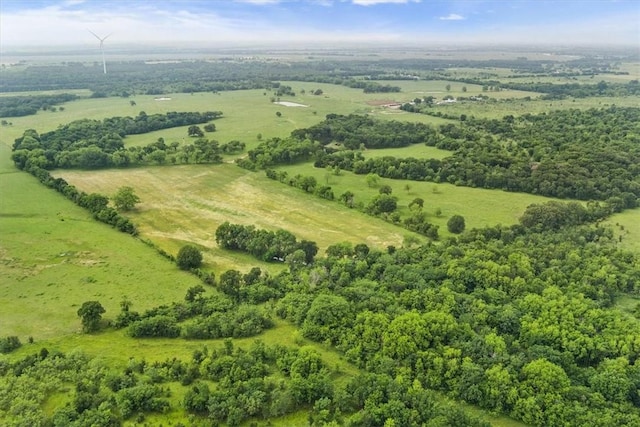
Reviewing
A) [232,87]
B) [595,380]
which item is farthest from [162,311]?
[232,87]

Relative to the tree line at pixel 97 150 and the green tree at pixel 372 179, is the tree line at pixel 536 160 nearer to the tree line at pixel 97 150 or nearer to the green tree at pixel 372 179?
the green tree at pixel 372 179

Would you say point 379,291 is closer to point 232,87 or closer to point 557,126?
point 557,126

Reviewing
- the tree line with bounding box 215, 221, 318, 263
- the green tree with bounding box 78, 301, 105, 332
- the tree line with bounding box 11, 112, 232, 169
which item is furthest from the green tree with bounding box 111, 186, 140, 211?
the green tree with bounding box 78, 301, 105, 332

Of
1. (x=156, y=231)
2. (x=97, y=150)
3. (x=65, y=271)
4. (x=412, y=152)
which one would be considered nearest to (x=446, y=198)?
(x=412, y=152)

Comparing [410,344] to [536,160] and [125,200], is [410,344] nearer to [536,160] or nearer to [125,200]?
[125,200]

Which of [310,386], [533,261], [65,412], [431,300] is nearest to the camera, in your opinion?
[65,412]

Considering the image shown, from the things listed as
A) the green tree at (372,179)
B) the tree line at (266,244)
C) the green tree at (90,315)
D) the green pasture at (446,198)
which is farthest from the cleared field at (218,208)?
the green tree at (90,315)
